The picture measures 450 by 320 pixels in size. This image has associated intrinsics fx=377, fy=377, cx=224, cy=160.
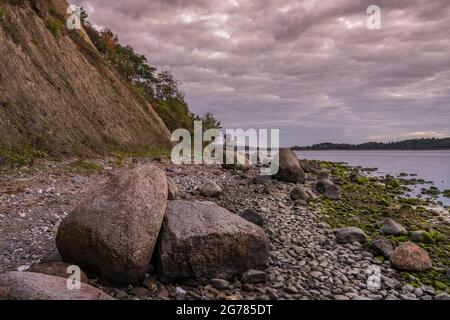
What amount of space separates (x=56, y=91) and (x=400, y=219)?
16532 mm

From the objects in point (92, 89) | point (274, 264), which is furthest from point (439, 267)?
point (92, 89)

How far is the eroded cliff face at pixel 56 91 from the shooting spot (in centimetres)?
1562

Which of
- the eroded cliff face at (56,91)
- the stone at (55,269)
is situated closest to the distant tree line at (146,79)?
the eroded cliff face at (56,91)

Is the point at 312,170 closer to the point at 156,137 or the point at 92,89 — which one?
the point at 156,137

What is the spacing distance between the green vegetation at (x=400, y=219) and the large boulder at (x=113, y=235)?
18.5 ft

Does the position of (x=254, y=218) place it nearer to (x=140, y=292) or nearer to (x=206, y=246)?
(x=206, y=246)

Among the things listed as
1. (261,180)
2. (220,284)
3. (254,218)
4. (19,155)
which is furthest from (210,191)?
(19,155)

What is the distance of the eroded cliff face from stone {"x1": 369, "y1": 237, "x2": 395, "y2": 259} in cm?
1252

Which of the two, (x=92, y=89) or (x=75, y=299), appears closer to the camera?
(x=75, y=299)

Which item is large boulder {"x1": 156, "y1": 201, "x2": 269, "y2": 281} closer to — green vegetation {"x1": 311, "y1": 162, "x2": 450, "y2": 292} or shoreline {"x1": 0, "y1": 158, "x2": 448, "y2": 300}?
shoreline {"x1": 0, "y1": 158, "x2": 448, "y2": 300}

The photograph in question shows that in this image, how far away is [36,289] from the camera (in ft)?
16.8

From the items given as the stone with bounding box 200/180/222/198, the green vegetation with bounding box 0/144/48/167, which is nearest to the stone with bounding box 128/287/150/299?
the stone with bounding box 200/180/222/198
